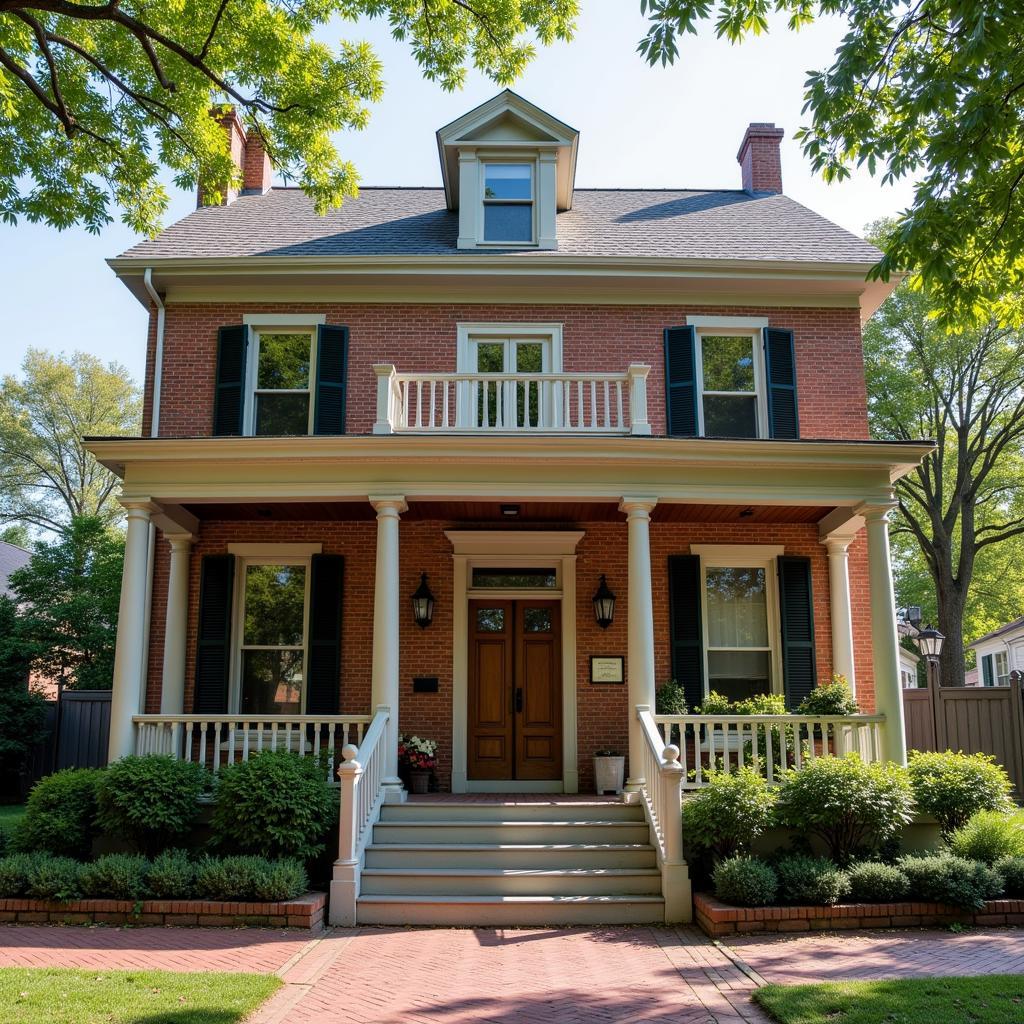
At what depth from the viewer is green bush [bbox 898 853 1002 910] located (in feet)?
27.9

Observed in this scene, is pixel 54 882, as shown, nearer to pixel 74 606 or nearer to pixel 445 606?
pixel 445 606

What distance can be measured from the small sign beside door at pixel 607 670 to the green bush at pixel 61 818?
250 inches

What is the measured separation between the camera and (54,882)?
Result: 348 inches

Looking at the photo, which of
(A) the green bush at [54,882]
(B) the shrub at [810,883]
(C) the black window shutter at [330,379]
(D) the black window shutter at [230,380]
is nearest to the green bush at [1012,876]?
(B) the shrub at [810,883]

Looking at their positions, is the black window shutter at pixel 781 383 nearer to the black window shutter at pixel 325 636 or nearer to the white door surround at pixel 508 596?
the white door surround at pixel 508 596

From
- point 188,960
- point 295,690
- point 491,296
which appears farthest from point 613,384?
point 188,960

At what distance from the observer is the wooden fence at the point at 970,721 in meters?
15.2

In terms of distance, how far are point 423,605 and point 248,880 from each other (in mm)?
5017

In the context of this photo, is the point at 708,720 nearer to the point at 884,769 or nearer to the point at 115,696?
the point at 884,769

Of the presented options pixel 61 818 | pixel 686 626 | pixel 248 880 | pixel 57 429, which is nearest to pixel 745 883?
pixel 248 880

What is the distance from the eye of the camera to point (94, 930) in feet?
27.8

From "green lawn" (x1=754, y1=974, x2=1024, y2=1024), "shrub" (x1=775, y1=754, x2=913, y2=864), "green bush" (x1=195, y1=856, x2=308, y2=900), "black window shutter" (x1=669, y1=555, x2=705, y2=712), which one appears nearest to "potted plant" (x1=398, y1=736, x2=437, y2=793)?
"green bush" (x1=195, y1=856, x2=308, y2=900)

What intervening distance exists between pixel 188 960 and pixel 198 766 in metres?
3.31

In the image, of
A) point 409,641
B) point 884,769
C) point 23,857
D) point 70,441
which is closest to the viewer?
point 23,857
